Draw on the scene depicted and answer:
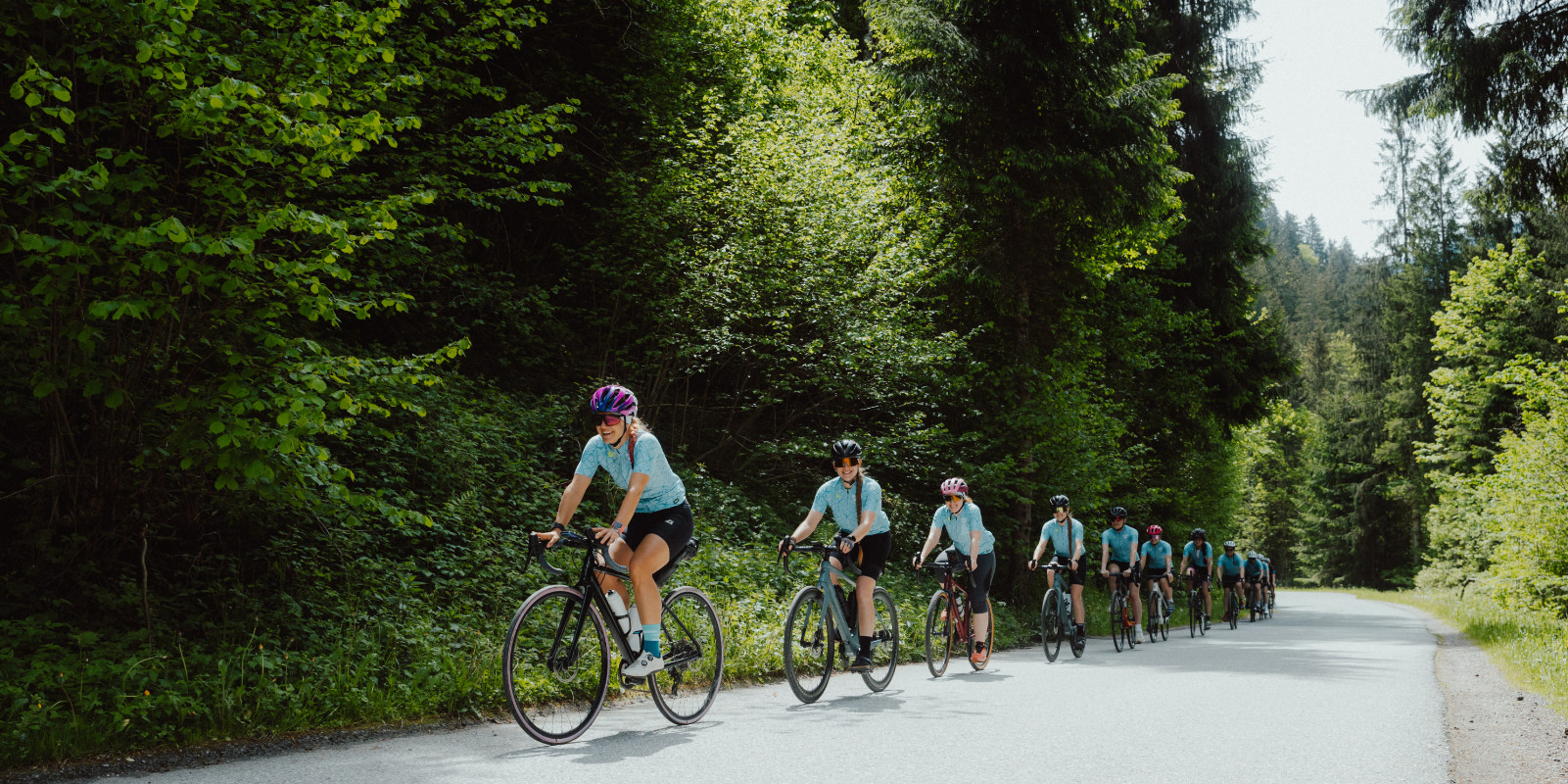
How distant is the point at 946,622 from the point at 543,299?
7.52 m

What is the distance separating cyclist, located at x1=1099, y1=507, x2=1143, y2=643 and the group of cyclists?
126mm

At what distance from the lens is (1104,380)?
75.6 feet

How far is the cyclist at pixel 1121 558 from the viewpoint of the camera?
14859 millimetres

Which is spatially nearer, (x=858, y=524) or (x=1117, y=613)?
(x=858, y=524)

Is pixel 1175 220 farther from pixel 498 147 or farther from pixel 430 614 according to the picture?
pixel 430 614

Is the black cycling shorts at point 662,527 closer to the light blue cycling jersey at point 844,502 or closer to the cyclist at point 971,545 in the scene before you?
the light blue cycling jersey at point 844,502

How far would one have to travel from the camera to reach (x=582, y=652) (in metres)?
6.62

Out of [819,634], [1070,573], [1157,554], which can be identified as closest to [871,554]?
[819,634]

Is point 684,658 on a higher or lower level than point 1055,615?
lower

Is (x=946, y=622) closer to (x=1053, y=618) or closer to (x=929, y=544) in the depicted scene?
(x=929, y=544)

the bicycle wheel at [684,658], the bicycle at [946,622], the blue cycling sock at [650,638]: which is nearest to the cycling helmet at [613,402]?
the blue cycling sock at [650,638]

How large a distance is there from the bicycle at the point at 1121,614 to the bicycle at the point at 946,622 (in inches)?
171

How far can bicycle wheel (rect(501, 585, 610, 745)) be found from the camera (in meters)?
6.00

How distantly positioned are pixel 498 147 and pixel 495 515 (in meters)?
4.11
